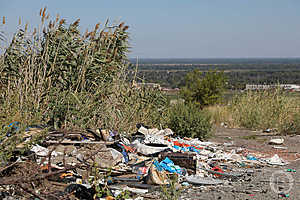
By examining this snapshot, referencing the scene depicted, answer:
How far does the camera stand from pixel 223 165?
6281mm

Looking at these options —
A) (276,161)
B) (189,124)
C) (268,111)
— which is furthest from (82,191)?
(268,111)

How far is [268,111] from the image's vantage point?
1140 cm

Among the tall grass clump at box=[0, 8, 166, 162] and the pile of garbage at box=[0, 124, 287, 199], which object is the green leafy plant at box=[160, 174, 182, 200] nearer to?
the pile of garbage at box=[0, 124, 287, 199]

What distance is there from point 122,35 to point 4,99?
9.29 feet

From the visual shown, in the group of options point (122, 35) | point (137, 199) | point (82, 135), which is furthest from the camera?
point (122, 35)

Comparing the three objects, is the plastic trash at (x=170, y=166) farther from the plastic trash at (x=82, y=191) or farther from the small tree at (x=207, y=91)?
the small tree at (x=207, y=91)

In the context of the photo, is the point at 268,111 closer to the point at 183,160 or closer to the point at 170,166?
the point at 183,160

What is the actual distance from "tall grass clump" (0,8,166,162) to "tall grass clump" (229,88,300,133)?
4.53m

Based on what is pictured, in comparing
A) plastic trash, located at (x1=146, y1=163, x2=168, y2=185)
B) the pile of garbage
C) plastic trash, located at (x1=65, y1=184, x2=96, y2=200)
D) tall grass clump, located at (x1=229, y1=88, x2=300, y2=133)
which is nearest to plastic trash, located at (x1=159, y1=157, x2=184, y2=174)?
the pile of garbage

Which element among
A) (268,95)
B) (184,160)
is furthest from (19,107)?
(268,95)

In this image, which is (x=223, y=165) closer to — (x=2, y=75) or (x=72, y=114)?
(x=72, y=114)

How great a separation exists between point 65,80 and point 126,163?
192cm

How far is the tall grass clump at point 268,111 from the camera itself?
1057cm

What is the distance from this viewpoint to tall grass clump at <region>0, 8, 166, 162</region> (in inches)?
249
